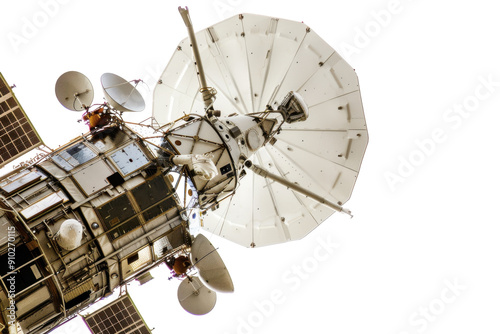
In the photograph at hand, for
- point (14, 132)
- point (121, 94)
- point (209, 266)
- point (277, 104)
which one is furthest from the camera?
point (277, 104)

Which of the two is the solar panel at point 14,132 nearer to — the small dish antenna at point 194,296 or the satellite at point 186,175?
the satellite at point 186,175

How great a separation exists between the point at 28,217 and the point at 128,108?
3.37 meters

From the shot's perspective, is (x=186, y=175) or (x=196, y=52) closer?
(x=186, y=175)

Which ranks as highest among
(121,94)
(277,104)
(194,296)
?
(121,94)

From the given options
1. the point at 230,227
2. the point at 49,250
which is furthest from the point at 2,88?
the point at 230,227

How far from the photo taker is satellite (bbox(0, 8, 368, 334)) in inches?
336

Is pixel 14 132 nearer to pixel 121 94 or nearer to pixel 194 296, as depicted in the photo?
pixel 121 94

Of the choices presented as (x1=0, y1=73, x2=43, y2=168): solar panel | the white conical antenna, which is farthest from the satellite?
(x1=0, y1=73, x2=43, y2=168): solar panel

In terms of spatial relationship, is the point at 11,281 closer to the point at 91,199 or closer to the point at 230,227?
the point at 91,199

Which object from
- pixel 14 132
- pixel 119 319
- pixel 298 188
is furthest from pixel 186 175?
pixel 119 319

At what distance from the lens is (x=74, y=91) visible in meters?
10.7

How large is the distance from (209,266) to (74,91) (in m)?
4.88

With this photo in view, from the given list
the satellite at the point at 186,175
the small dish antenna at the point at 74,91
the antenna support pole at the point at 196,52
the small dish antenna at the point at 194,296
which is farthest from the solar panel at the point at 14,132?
the small dish antenna at the point at 194,296

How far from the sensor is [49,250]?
844cm
